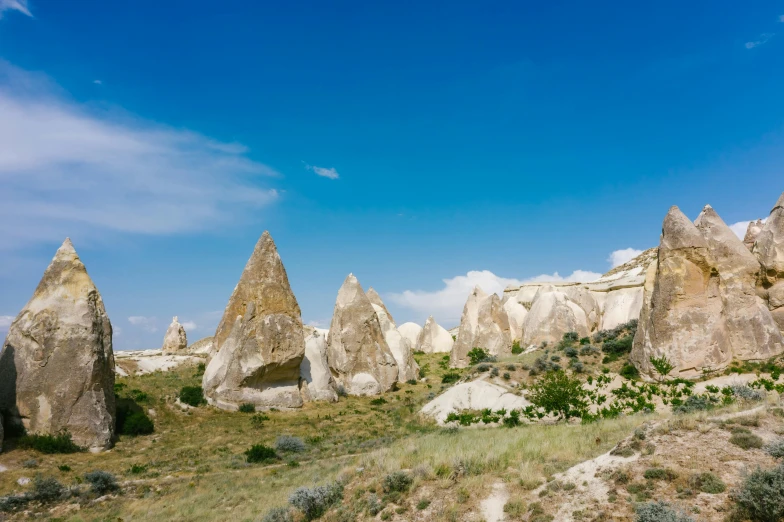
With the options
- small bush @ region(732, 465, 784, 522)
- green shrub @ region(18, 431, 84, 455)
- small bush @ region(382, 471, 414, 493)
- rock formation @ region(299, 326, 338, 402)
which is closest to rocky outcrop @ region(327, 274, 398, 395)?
rock formation @ region(299, 326, 338, 402)

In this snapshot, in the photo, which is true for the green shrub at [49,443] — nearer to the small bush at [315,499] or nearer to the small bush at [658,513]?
the small bush at [315,499]

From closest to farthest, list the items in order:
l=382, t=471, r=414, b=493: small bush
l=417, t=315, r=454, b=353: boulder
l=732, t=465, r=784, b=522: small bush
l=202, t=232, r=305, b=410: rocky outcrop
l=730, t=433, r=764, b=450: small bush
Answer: l=732, t=465, r=784, b=522: small bush
l=730, t=433, r=764, b=450: small bush
l=382, t=471, r=414, b=493: small bush
l=202, t=232, r=305, b=410: rocky outcrop
l=417, t=315, r=454, b=353: boulder

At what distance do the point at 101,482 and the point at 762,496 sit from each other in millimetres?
13331

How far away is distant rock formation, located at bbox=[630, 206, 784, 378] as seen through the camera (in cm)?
1697

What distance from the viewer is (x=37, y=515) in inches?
413

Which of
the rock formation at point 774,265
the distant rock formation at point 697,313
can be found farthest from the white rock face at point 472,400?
the rock formation at point 774,265

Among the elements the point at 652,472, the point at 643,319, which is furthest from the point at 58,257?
the point at 643,319

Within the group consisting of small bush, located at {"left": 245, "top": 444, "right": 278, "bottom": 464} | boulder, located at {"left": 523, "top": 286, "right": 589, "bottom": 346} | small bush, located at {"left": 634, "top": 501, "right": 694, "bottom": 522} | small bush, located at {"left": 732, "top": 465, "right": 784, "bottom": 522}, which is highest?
boulder, located at {"left": 523, "top": 286, "right": 589, "bottom": 346}

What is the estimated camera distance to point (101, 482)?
11.9m

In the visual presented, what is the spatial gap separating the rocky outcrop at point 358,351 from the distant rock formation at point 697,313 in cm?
1377

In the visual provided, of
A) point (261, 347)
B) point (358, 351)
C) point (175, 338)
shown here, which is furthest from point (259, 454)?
point (175, 338)

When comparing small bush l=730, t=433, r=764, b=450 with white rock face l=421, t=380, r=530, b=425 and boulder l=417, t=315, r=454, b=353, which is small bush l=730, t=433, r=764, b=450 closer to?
white rock face l=421, t=380, r=530, b=425

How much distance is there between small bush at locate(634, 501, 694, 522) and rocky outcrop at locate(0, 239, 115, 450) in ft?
53.5

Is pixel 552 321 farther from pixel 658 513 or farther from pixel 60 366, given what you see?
pixel 658 513
